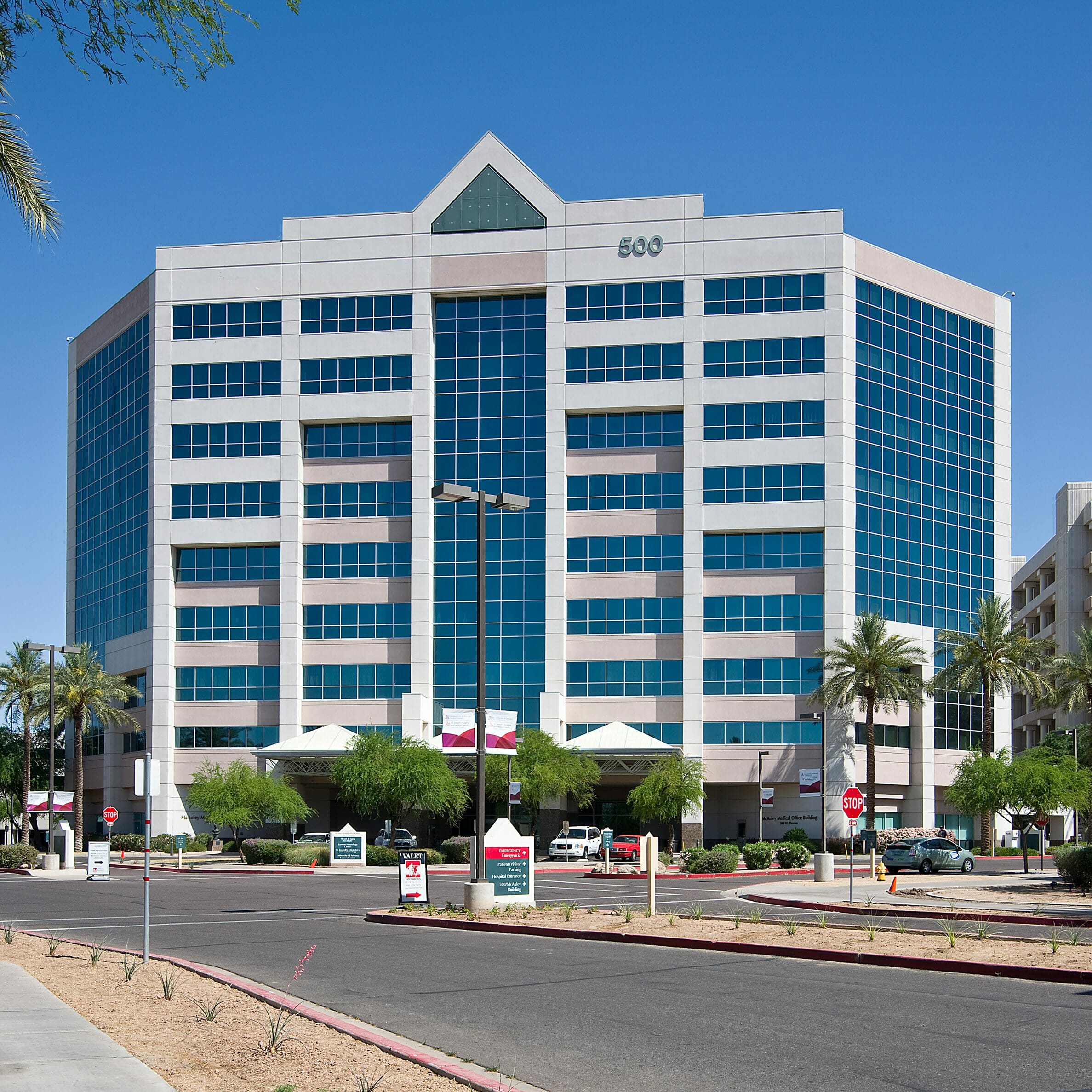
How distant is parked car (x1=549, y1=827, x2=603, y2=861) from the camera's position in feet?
195

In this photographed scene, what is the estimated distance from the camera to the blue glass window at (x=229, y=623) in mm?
75812

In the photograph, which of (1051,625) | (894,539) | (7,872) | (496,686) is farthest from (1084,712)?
(7,872)

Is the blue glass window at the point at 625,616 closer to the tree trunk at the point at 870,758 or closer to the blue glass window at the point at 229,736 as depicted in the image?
the tree trunk at the point at 870,758

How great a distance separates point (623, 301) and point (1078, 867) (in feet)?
153

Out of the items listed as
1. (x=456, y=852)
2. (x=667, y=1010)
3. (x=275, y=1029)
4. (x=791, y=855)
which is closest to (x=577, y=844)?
(x=456, y=852)

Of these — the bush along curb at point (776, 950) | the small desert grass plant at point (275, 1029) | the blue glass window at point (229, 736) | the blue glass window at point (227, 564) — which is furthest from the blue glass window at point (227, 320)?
the small desert grass plant at point (275, 1029)

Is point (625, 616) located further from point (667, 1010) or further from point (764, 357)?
point (667, 1010)

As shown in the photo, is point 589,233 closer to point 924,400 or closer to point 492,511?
point 492,511

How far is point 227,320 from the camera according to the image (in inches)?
3024

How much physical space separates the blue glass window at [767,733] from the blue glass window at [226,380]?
31.7 meters

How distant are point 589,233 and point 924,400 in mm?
21471

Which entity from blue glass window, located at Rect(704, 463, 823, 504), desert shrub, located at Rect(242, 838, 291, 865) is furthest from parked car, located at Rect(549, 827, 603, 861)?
blue glass window, located at Rect(704, 463, 823, 504)

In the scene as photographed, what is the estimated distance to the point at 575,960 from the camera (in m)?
19.0

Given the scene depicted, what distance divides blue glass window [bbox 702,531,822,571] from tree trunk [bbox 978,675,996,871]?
1179 centimetres
